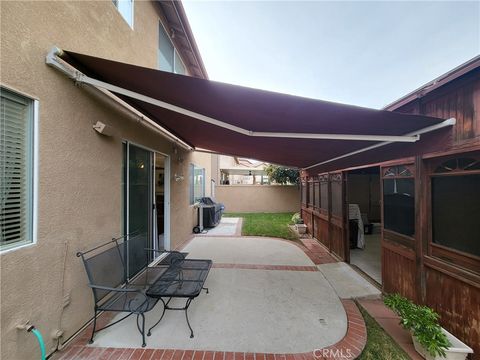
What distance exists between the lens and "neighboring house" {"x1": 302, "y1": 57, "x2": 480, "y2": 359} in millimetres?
2910

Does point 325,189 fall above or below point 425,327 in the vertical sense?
above

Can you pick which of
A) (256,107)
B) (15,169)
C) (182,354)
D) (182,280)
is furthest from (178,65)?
(182,354)

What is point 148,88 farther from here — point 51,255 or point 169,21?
point 169,21

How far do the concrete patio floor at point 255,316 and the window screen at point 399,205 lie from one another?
6.42 ft

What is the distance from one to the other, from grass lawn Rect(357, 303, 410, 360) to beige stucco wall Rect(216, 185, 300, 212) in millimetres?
14777

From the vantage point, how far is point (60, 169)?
9.50 feet

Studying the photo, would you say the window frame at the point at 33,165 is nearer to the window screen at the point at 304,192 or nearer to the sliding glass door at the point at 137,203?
the sliding glass door at the point at 137,203

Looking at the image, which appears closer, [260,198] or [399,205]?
[399,205]

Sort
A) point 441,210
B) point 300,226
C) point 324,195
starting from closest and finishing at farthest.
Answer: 1. point 441,210
2. point 324,195
3. point 300,226

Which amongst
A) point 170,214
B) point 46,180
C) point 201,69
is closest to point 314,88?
point 201,69

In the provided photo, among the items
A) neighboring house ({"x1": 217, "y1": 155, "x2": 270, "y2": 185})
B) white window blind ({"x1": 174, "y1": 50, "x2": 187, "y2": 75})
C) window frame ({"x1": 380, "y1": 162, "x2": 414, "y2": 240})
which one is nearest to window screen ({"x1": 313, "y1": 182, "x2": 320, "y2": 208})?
window frame ({"x1": 380, "y1": 162, "x2": 414, "y2": 240})

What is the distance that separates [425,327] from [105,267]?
4.84 metres

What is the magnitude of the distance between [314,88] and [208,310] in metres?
18.8

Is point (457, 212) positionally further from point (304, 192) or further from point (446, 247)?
point (304, 192)
